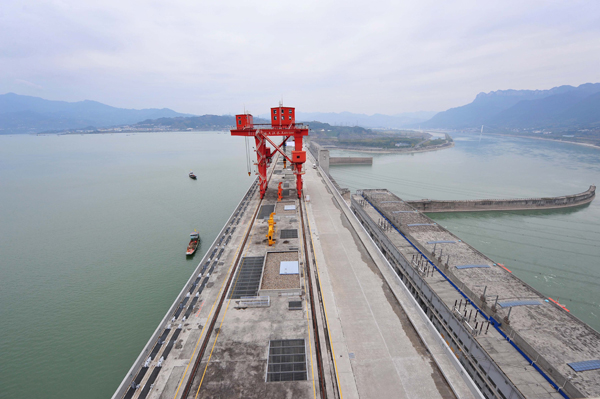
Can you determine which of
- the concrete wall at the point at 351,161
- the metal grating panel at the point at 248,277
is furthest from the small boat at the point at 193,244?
the concrete wall at the point at 351,161

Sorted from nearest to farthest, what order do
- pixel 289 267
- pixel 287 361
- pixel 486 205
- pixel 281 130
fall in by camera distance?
pixel 287 361
pixel 289 267
pixel 281 130
pixel 486 205

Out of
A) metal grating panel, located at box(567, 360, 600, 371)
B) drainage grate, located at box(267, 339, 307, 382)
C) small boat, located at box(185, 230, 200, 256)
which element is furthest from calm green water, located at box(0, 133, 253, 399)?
metal grating panel, located at box(567, 360, 600, 371)

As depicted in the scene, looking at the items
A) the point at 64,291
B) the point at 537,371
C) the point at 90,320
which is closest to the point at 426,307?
the point at 537,371

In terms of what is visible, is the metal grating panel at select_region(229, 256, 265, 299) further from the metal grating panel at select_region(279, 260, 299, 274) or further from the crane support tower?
the crane support tower

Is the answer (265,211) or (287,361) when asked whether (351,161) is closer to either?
(265,211)

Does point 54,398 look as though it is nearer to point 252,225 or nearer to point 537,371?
point 252,225

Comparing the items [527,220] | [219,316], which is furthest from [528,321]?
[527,220]
